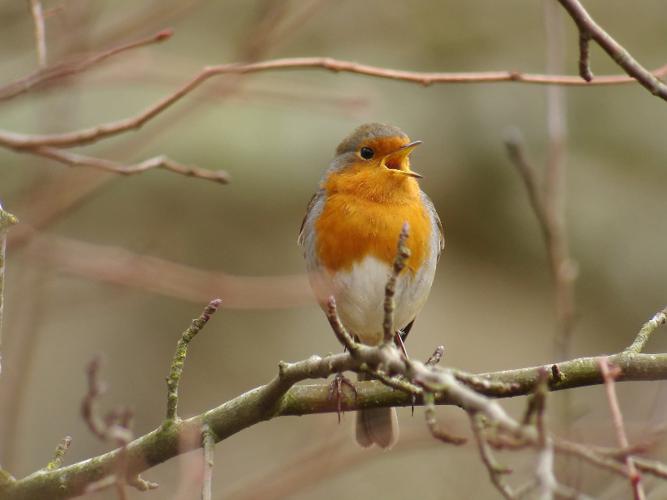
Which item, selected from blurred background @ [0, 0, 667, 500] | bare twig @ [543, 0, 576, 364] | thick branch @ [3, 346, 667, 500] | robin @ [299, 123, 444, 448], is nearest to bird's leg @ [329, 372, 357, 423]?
thick branch @ [3, 346, 667, 500]

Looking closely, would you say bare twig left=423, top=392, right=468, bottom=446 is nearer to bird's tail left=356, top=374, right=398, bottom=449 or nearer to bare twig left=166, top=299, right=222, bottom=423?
bare twig left=166, top=299, right=222, bottom=423

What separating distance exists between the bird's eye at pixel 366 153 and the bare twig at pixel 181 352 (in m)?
1.98

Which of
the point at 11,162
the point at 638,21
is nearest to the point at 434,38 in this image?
the point at 638,21

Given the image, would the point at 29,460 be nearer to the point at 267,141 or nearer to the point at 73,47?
the point at 267,141

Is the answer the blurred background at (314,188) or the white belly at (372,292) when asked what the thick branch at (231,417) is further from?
the blurred background at (314,188)

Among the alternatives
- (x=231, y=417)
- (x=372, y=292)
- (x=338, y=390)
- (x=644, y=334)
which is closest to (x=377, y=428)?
(x=372, y=292)

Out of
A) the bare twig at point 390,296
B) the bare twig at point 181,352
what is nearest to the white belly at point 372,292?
the bare twig at point 181,352

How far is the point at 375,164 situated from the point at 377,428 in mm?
1121

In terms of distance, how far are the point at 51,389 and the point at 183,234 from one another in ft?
4.61

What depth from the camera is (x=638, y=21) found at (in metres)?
8.91

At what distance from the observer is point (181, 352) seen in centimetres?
254

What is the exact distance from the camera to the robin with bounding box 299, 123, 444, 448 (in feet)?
13.7

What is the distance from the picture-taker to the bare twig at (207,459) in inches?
90.3

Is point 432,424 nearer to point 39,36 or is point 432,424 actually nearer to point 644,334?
point 644,334
